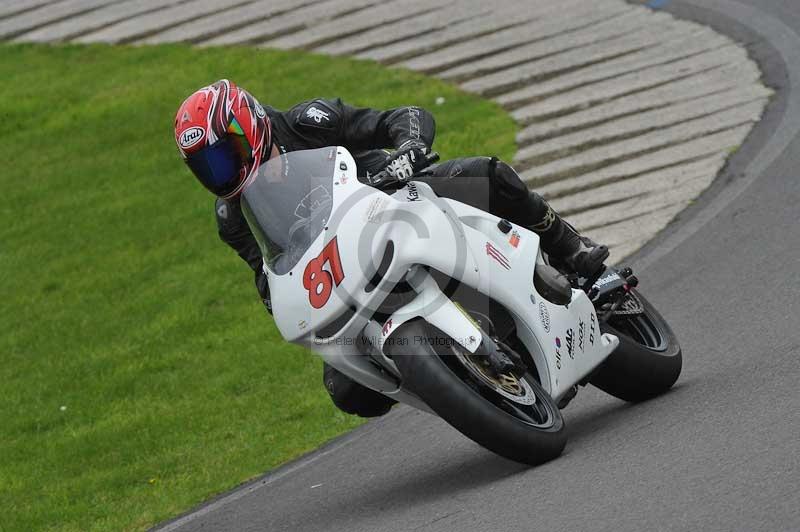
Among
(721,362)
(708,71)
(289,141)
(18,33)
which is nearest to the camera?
(289,141)

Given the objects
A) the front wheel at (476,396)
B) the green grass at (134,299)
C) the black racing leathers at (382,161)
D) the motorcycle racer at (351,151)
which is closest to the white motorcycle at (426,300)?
the front wheel at (476,396)

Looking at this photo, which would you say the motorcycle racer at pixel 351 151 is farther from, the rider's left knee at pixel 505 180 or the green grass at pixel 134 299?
the green grass at pixel 134 299

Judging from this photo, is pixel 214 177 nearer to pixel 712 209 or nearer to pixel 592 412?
pixel 592 412

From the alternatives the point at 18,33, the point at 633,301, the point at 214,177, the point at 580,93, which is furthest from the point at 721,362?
the point at 18,33

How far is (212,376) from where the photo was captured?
917cm

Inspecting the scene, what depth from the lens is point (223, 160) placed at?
5.56 meters

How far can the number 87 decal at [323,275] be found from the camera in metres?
5.25

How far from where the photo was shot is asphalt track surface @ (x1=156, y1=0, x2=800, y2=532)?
4.49m

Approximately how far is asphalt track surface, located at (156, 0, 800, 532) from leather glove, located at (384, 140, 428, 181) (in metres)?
1.24

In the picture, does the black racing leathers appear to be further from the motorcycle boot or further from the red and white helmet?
the red and white helmet

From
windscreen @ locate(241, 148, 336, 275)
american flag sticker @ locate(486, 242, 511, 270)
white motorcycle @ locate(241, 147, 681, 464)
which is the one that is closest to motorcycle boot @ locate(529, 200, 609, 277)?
white motorcycle @ locate(241, 147, 681, 464)

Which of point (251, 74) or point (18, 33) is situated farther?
point (18, 33)

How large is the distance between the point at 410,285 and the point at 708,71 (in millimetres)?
7881

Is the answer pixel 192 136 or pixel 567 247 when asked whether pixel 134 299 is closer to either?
pixel 567 247
